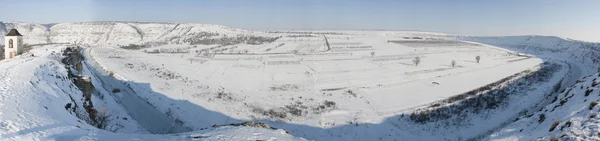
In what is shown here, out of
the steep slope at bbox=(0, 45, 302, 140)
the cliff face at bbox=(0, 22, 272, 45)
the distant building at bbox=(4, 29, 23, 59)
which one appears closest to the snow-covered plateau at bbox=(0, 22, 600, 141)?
the steep slope at bbox=(0, 45, 302, 140)

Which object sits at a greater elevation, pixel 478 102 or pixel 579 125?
→ pixel 579 125

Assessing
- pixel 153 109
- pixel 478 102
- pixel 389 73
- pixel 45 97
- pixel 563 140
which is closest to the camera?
pixel 563 140

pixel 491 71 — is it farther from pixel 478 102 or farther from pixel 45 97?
pixel 45 97

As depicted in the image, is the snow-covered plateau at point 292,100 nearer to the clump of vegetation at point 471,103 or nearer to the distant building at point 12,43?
the clump of vegetation at point 471,103

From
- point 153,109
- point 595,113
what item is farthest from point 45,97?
point 595,113

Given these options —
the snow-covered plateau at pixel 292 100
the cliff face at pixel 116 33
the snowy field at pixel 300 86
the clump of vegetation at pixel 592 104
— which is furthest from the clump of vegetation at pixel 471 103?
the cliff face at pixel 116 33

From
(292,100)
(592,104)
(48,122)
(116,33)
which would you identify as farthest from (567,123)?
(116,33)
